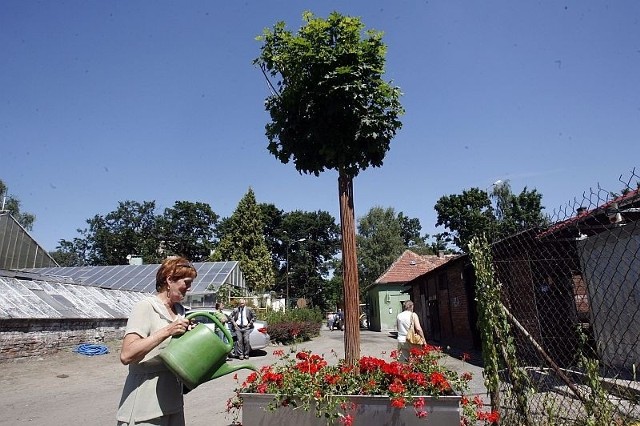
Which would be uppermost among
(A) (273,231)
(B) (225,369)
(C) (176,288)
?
(A) (273,231)

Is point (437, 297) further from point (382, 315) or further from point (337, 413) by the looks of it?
point (337, 413)

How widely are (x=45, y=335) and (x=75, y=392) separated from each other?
562 cm

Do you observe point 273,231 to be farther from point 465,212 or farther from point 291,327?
point 291,327

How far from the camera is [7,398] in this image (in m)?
7.52

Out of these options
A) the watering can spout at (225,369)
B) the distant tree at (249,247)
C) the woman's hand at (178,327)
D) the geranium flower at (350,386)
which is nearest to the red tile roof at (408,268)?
the distant tree at (249,247)

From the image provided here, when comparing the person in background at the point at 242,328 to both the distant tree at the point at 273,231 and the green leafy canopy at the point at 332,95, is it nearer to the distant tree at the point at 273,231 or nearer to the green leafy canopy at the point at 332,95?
the green leafy canopy at the point at 332,95

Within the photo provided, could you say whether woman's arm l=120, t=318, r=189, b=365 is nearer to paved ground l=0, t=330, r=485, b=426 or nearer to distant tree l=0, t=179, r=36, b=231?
paved ground l=0, t=330, r=485, b=426

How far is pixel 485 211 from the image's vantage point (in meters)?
47.1

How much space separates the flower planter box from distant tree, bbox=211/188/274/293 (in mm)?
44641

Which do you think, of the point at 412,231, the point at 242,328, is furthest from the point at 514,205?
the point at 242,328

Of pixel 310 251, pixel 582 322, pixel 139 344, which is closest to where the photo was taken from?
pixel 139 344

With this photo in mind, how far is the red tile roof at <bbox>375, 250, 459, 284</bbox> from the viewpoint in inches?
1321

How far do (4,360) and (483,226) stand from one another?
42.9 m

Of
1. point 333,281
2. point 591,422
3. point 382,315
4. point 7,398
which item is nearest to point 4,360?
point 7,398
